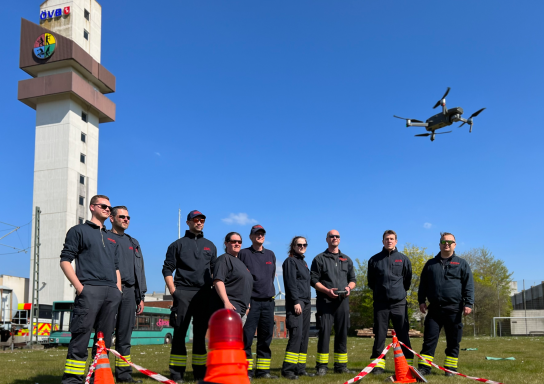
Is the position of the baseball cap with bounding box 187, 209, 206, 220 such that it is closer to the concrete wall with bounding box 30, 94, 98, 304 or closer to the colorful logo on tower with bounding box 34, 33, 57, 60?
the concrete wall with bounding box 30, 94, 98, 304

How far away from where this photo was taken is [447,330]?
8.00 m

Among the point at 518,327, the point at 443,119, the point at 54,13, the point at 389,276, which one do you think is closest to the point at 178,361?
the point at 389,276

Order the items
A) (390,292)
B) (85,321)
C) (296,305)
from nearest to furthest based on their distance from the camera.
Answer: (85,321), (296,305), (390,292)

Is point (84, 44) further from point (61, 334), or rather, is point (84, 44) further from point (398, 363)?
point (398, 363)

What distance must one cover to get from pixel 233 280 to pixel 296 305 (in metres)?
1.57

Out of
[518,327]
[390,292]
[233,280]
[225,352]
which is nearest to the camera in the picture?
[225,352]

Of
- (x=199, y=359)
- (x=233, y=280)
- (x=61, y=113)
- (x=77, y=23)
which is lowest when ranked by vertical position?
(x=199, y=359)

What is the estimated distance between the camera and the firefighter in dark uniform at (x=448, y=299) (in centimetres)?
788

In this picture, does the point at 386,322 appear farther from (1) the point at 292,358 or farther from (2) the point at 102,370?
(2) the point at 102,370

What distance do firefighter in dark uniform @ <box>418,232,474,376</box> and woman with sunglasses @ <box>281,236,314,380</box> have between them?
6.35 feet

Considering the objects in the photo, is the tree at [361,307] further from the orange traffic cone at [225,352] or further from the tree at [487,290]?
the orange traffic cone at [225,352]

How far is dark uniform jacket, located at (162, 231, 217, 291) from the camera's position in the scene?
7164mm

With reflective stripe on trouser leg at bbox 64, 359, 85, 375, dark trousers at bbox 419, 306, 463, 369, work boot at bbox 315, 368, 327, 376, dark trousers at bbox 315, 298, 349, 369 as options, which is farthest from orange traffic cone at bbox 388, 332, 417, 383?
reflective stripe on trouser leg at bbox 64, 359, 85, 375

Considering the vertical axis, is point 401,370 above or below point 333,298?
below
